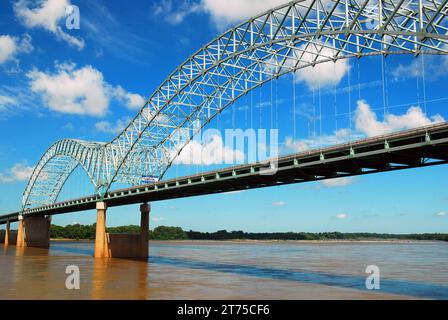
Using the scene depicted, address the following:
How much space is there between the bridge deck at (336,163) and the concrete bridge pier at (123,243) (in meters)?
13.8

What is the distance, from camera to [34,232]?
377 ft

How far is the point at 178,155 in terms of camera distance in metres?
69.7

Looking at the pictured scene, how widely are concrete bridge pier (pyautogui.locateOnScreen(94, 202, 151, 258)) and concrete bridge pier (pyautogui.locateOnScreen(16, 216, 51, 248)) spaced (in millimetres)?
45841

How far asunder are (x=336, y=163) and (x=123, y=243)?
1658 inches

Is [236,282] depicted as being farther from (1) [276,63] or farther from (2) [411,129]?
(1) [276,63]

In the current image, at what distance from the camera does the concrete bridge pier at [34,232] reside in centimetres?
11162

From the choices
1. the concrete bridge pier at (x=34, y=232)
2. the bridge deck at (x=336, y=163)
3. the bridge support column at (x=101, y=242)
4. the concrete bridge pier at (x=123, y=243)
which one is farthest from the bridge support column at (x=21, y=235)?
the bridge deck at (x=336, y=163)

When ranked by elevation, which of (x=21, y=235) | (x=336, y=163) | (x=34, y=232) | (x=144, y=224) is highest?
(x=336, y=163)

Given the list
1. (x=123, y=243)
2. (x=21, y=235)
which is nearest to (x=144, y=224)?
(x=123, y=243)

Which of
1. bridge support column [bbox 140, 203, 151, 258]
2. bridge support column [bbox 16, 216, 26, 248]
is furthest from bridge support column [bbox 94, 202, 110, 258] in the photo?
bridge support column [bbox 16, 216, 26, 248]

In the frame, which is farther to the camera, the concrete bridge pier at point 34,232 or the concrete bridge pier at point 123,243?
the concrete bridge pier at point 34,232

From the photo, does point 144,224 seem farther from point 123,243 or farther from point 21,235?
point 21,235

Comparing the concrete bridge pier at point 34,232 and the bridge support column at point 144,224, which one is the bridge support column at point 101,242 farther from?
the concrete bridge pier at point 34,232
